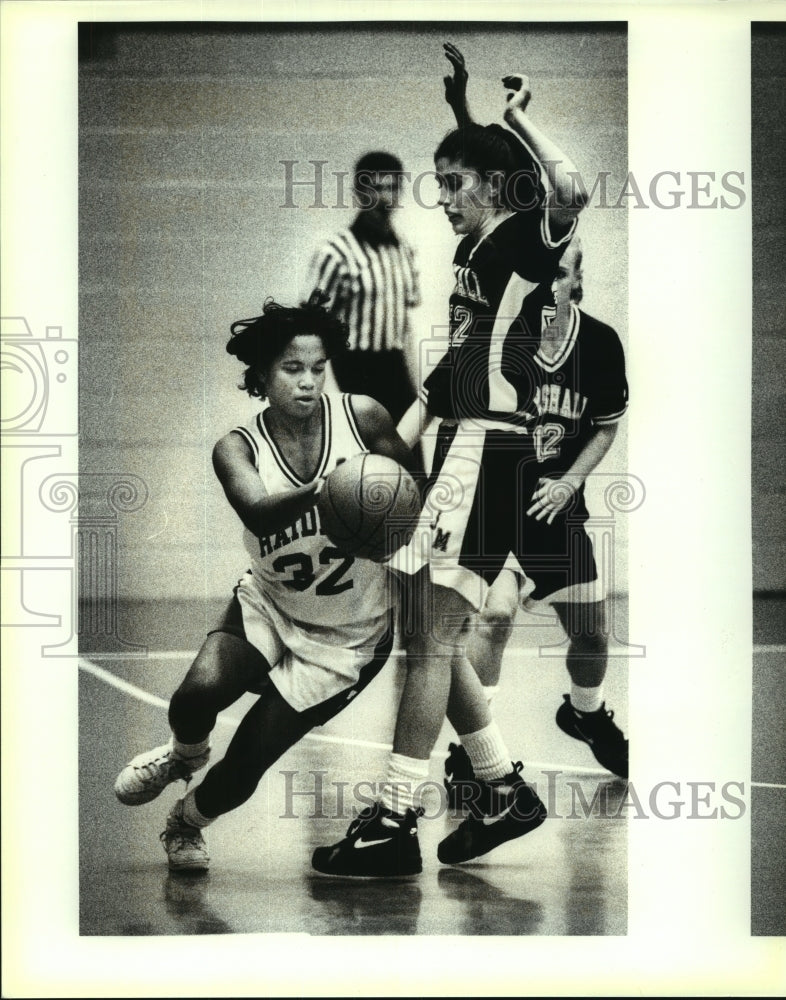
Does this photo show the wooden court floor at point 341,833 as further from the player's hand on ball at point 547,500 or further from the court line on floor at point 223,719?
the player's hand on ball at point 547,500

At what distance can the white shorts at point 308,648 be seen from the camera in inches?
102

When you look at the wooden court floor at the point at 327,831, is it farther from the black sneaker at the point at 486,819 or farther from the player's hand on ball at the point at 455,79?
the player's hand on ball at the point at 455,79

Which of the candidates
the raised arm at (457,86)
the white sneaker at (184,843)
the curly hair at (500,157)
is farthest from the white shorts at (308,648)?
the raised arm at (457,86)

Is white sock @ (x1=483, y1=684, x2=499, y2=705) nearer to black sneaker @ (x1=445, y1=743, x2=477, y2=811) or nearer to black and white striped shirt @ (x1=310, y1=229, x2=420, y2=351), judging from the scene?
black sneaker @ (x1=445, y1=743, x2=477, y2=811)

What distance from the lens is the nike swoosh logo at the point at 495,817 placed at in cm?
259

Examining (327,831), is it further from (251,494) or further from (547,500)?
(547,500)

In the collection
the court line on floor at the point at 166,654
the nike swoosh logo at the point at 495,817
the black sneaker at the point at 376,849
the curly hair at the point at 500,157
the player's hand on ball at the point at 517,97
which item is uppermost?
the player's hand on ball at the point at 517,97

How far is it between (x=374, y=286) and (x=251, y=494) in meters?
0.58

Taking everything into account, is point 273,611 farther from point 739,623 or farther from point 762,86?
point 762,86

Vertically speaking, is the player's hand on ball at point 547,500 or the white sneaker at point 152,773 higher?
the player's hand on ball at point 547,500

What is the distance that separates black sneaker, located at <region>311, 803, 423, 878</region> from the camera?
259 cm

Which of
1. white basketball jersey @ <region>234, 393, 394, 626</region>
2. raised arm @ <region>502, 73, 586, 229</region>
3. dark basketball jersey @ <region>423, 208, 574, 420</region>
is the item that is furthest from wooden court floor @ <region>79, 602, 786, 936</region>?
raised arm @ <region>502, 73, 586, 229</region>

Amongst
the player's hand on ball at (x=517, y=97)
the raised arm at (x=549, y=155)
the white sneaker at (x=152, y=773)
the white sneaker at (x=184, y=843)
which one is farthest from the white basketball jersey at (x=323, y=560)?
the player's hand on ball at (x=517, y=97)

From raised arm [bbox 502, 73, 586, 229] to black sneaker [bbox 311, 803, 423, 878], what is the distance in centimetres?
150
